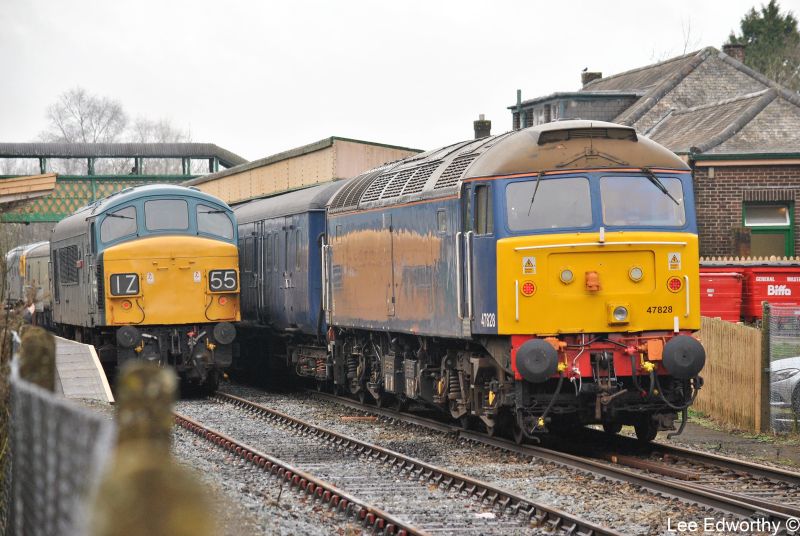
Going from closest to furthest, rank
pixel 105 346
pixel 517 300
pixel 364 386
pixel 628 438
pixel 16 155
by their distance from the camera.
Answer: pixel 517 300
pixel 628 438
pixel 364 386
pixel 105 346
pixel 16 155

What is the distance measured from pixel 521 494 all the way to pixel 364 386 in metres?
8.31

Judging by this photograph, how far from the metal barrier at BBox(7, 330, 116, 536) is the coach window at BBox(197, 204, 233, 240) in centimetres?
1525

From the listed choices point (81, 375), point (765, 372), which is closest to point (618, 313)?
point (765, 372)

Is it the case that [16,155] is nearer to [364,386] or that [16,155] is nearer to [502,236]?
[364,386]

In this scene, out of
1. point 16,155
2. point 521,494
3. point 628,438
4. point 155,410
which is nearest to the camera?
point 155,410

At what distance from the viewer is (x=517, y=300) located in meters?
12.5

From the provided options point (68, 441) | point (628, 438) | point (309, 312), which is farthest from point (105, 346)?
point (68, 441)

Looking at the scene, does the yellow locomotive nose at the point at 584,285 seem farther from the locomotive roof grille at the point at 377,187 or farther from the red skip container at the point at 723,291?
the red skip container at the point at 723,291

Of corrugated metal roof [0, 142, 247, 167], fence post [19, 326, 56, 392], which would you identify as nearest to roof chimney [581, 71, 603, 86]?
corrugated metal roof [0, 142, 247, 167]

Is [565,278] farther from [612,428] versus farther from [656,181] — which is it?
[612,428]

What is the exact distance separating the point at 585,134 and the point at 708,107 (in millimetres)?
20609

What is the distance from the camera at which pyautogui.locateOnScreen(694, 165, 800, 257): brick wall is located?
89.1 feet

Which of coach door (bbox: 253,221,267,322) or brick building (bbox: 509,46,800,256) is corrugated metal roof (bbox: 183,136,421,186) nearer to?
coach door (bbox: 253,221,267,322)

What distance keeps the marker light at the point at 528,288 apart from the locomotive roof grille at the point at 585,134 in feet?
5.21
